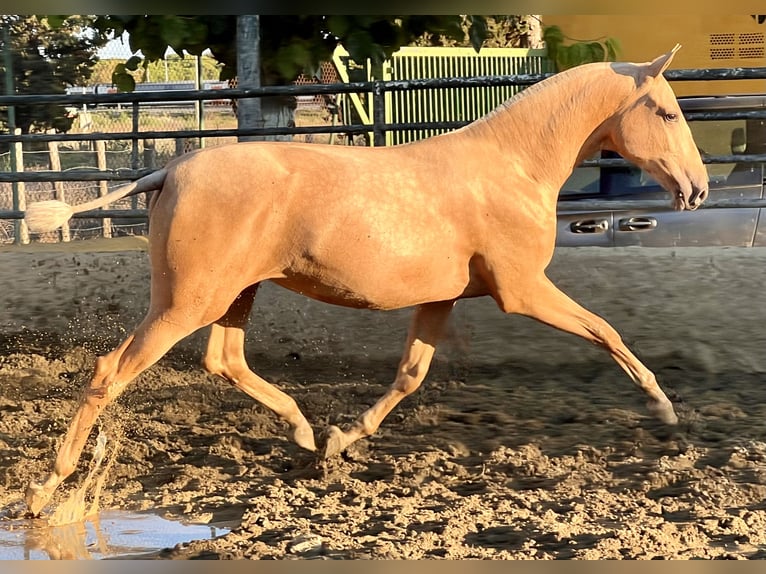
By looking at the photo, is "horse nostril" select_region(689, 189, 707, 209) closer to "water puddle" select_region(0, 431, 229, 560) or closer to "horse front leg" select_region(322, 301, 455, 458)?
"horse front leg" select_region(322, 301, 455, 458)

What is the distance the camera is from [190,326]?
4137 millimetres

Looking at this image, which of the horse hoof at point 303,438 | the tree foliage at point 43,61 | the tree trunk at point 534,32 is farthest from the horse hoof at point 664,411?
the tree trunk at point 534,32

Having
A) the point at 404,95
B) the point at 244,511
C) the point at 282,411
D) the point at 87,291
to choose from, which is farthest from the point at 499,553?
the point at 404,95

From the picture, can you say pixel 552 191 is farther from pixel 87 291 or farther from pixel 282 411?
pixel 87 291

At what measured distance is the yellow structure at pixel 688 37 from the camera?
1245 cm

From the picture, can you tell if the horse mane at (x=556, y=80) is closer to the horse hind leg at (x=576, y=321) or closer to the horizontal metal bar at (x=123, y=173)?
the horse hind leg at (x=576, y=321)

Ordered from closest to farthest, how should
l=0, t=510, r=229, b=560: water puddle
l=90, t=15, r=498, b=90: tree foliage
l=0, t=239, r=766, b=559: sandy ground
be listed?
l=0, t=510, r=229, b=560: water puddle
l=0, t=239, r=766, b=559: sandy ground
l=90, t=15, r=498, b=90: tree foliage

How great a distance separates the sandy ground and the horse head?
115 centimetres

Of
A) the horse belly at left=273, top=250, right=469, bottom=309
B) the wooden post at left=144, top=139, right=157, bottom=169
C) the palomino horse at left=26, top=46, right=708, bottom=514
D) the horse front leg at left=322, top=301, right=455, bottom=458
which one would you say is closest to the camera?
the palomino horse at left=26, top=46, right=708, bottom=514

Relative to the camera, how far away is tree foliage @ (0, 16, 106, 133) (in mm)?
11664

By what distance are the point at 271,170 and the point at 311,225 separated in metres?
0.26

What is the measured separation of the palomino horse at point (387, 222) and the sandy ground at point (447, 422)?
36 centimetres

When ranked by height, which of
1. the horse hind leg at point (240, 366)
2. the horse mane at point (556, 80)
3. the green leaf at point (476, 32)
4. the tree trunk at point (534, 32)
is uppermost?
the tree trunk at point (534, 32)

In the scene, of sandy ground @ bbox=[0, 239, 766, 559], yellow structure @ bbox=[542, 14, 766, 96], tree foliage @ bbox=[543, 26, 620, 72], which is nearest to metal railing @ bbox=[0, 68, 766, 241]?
tree foliage @ bbox=[543, 26, 620, 72]
